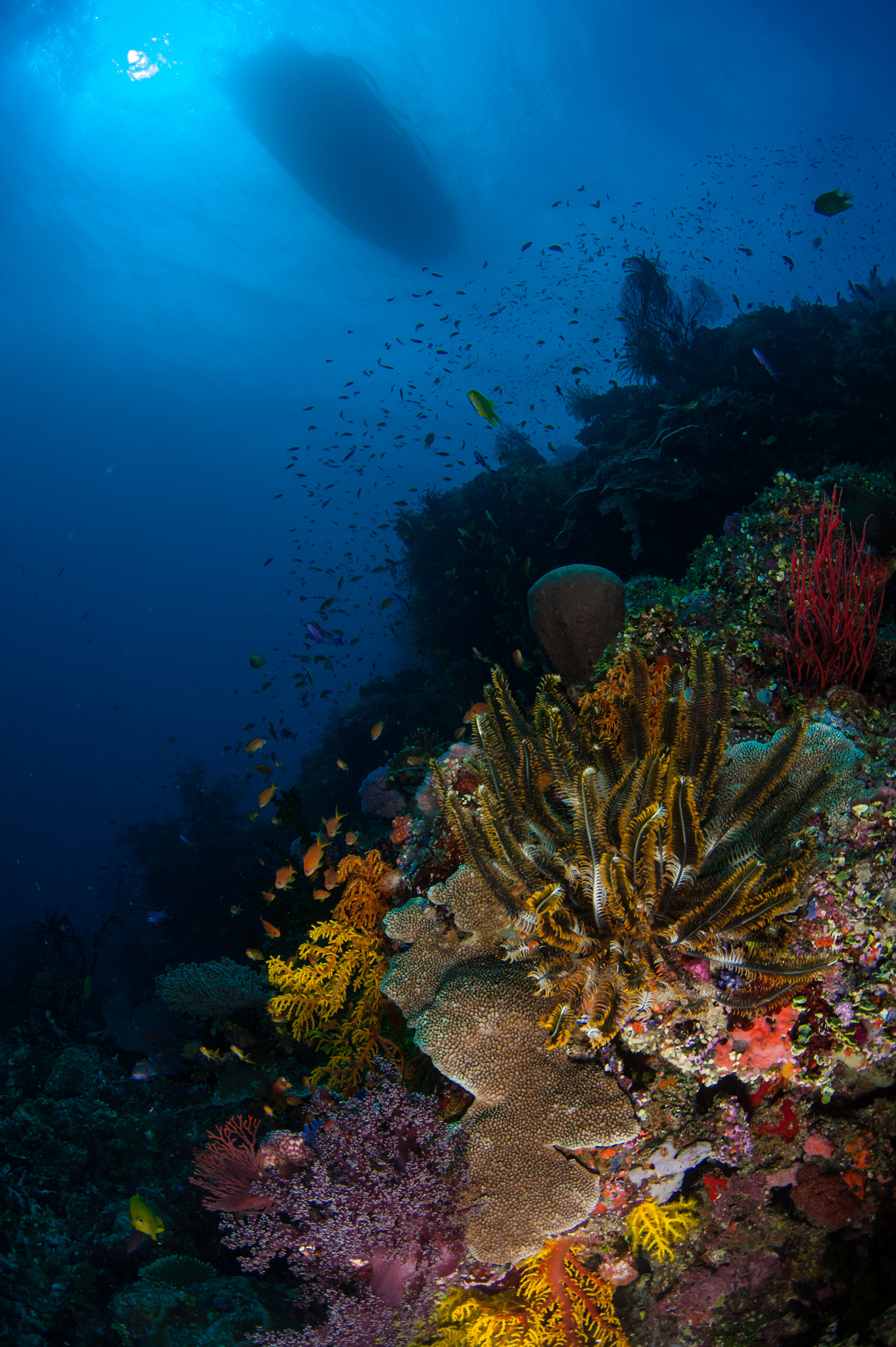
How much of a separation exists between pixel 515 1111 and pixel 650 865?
1.47 metres

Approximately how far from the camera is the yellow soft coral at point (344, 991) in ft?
13.4

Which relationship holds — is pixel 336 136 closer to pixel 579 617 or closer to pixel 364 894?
pixel 579 617

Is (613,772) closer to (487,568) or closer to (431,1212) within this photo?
(431,1212)

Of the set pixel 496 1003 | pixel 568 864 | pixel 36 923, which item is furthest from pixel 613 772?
pixel 36 923

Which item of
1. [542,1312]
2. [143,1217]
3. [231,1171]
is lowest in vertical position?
[542,1312]

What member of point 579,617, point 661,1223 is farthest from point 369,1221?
point 579,617

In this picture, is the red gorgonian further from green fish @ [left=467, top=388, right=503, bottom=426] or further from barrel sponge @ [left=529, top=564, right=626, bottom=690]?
green fish @ [left=467, top=388, right=503, bottom=426]

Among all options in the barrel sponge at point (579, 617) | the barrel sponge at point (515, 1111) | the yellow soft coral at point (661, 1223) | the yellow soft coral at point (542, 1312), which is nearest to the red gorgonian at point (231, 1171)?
the yellow soft coral at point (542, 1312)

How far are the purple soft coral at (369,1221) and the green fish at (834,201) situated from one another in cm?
1413

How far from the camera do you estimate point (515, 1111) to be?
2.68 meters

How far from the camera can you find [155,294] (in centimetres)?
5884

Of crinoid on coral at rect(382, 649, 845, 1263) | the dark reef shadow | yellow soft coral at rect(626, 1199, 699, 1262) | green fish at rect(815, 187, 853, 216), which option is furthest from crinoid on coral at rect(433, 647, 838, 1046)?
the dark reef shadow

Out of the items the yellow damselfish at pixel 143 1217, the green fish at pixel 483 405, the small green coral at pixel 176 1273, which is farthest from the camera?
the green fish at pixel 483 405

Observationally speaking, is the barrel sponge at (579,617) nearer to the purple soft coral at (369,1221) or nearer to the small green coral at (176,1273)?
the purple soft coral at (369,1221)
